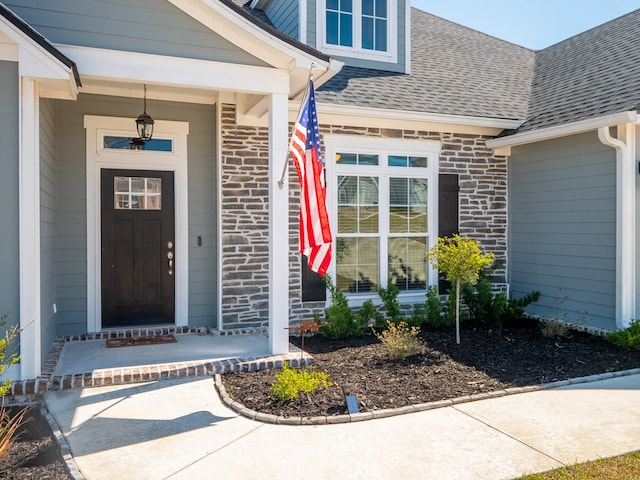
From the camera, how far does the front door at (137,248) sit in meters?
7.07

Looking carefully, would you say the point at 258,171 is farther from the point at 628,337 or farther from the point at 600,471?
the point at 600,471

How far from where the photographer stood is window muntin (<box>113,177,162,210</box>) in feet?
23.4

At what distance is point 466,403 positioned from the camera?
4773 mm

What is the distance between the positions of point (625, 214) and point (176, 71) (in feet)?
19.1

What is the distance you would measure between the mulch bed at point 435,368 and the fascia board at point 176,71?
3.06 metres

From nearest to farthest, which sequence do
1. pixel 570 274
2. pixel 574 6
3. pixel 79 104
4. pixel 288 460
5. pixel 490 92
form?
1. pixel 288 460
2. pixel 79 104
3. pixel 570 274
4. pixel 490 92
5. pixel 574 6

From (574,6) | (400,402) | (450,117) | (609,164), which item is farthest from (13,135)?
(574,6)

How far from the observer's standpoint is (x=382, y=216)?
8070mm

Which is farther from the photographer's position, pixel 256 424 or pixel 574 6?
pixel 574 6

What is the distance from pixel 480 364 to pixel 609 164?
3.35m

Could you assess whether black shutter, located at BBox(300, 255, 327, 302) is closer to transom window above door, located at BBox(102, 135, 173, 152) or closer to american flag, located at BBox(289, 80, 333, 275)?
transom window above door, located at BBox(102, 135, 173, 152)

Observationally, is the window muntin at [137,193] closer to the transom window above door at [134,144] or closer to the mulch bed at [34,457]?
the transom window above door at [134,144]

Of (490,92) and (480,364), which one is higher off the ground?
(490,92)

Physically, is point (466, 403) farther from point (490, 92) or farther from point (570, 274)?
point (490, 92)
